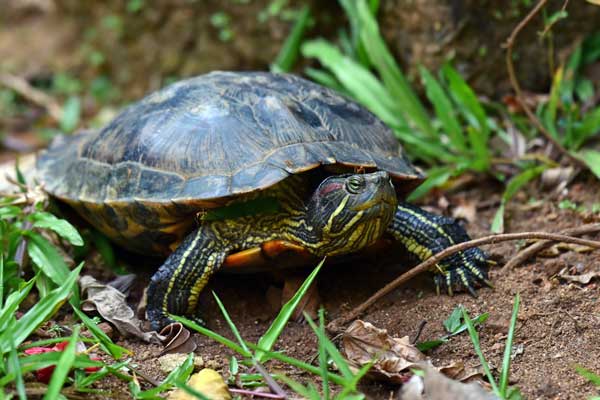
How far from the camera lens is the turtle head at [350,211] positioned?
3.24 meters

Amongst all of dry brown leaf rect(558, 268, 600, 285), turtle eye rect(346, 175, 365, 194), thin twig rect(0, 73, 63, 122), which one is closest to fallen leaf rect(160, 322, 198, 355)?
turtle eye rect(346, 175, 365, 194)

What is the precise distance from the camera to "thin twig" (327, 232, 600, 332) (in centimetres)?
315

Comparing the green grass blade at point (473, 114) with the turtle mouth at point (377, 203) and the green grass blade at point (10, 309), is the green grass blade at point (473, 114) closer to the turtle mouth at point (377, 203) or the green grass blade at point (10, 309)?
the turtle mouth at point (377, 203)

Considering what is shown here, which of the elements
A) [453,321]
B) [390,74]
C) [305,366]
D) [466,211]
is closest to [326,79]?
[390,74]

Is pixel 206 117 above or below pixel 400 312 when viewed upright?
above

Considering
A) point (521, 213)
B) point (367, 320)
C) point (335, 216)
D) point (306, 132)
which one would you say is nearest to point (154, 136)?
point (306, 132)

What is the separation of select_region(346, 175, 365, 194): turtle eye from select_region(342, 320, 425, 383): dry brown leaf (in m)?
0.65

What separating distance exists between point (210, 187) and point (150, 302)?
71 cm

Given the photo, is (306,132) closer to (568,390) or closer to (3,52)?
(568,390)

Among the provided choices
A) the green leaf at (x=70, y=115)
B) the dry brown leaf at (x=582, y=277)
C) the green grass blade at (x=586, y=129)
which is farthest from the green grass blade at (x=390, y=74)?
the green leaf at (x=70, y=115)

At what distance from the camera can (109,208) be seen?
3852 millimetres

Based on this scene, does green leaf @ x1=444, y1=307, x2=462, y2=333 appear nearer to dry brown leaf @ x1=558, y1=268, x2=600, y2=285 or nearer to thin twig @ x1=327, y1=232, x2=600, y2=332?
thin twig @ x1=327, y1=232, x2=600, y2=332

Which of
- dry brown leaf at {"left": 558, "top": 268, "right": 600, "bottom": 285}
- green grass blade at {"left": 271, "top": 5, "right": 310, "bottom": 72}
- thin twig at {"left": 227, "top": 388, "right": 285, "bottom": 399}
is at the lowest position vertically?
dry brown leaf at {"left": 558, "top": 268, "right": 600, "bottom": 285}

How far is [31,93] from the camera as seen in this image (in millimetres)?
8133
